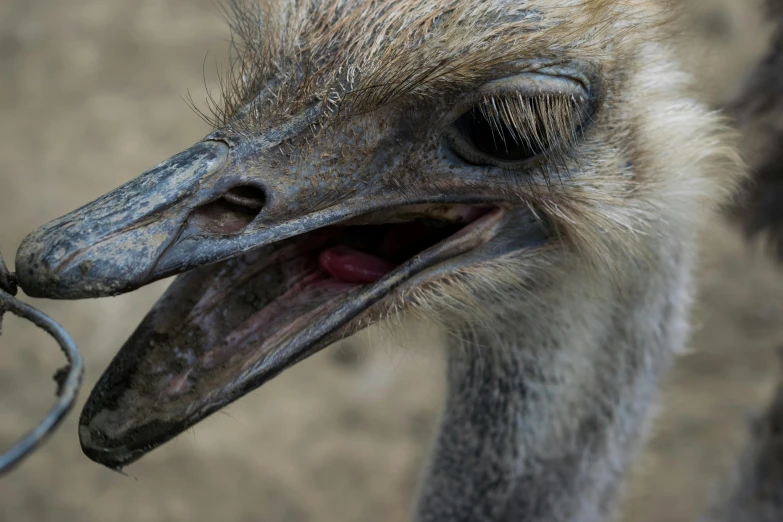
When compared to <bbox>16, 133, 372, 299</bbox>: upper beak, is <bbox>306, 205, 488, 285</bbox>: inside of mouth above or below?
below

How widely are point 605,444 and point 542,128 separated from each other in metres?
Result: 0.69

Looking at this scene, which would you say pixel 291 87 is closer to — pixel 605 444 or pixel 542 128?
pixel 542 128

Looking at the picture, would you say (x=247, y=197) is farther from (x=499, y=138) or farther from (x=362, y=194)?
(x=499, y=138)

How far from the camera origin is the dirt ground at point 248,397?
2.94 metres

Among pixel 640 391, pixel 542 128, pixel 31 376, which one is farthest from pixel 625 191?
pixel 31 376

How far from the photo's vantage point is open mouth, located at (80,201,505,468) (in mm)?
1202

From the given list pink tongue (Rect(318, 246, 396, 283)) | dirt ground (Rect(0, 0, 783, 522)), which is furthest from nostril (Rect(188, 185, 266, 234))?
dirt ground (Rect(0, 0, 783, 522))

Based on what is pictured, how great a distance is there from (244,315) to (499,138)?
1.47 feet

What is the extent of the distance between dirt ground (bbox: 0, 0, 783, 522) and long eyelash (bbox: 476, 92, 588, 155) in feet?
2.60

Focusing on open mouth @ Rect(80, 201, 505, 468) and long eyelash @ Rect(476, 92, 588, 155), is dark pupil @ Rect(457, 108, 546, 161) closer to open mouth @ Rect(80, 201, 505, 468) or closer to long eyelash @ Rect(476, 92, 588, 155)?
long eyelash @ Rect(476, 92, 588, 155)

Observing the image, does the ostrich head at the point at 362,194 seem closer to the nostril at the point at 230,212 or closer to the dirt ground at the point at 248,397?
the nostril at the point at 230,212

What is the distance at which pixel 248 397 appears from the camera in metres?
3.19

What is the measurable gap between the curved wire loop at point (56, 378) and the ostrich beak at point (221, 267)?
0.03 m

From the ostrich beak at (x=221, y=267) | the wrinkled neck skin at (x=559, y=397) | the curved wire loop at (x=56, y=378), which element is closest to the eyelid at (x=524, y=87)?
the ostrich beak at (x=221, y=267)
